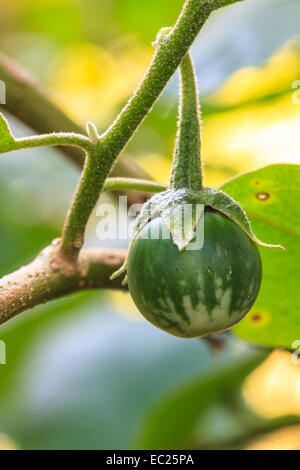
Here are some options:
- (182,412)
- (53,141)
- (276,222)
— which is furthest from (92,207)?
(182,412)

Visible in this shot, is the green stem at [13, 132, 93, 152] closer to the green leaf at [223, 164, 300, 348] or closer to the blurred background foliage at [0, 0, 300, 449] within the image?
the green leaf at [223, 164, 300, 348]

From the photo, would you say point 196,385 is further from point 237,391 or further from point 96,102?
point 96,102

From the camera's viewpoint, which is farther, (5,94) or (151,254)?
(5,94)

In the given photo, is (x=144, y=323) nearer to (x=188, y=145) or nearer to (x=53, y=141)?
(x=188, y=145)

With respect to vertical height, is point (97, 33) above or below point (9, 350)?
above

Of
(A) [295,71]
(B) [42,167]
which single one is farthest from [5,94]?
(B) [42,167]

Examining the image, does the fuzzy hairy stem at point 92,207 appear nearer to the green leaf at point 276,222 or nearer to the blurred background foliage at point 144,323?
the green leaf at point 276,222

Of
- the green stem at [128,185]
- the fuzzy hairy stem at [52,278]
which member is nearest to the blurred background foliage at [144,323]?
the fuzzy hairy stem at [52,278]
